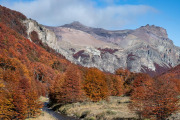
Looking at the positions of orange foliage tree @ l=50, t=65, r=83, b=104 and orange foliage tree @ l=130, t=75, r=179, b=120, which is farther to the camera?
orange foliage tree @ l=50, t=65, r=83, b=104

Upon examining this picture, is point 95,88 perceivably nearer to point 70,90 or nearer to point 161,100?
point 70,90

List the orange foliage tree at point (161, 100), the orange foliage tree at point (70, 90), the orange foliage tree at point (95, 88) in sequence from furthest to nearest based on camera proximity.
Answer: the orange foliage tree at point (95, 88) < the orange foliage tree at point (70, 90) < the orange foliage tree at point (161, 100)

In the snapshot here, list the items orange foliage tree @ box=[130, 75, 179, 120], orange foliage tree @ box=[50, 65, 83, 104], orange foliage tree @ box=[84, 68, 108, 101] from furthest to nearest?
orange foliage tree @ box=[84, 68, 108, 101] → orange foliage tree @ box=[50, 65, 83, 104] → orange foliage tree @ box=[130, 75, 179, 120]

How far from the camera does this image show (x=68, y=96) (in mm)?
49250

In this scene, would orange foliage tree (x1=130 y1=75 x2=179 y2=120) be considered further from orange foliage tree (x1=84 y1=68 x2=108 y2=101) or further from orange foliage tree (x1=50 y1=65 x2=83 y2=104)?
orange foliage tree (x1=84 y1=68 x2=108 y2=101)

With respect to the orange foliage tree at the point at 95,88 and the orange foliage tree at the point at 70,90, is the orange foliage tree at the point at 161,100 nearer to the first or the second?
the orange foliage tree at the point at 70,90

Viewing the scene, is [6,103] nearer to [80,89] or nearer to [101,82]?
[80,89]

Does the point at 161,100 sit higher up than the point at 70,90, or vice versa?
the point at 161,100

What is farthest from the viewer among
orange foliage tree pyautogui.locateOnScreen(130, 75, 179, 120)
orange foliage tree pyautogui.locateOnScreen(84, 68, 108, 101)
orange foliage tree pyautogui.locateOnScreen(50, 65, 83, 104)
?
orange foliage tree pyautogui.locateOnScreen(84, 68, 108, 101)

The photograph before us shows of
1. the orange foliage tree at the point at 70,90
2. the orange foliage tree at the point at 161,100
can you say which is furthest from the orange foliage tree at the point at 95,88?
the orange foliage tree at the point at 161,100

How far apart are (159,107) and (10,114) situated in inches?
806

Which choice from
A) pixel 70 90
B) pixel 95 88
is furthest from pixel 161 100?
pixel 95 88

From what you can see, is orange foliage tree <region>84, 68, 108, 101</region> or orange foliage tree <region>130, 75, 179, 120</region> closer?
orange foliage tree <region>130, 75, 179, 120</region>

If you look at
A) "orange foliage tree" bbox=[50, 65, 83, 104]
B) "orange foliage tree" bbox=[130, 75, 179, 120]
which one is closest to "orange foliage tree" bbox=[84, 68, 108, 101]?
"orange foliage tree" bbox=[50, 65, 83, 104]
